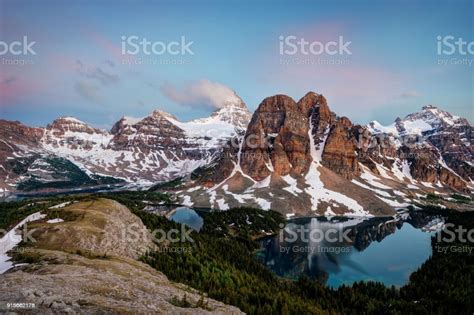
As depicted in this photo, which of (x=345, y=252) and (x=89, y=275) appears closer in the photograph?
(x=89, y=275)

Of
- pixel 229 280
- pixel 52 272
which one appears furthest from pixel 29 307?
pixel 229 280

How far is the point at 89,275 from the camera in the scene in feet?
142

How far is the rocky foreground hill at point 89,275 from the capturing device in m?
34.0

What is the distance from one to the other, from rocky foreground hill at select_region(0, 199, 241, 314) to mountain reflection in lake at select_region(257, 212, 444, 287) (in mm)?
60388

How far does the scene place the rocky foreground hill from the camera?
33969 millimetres

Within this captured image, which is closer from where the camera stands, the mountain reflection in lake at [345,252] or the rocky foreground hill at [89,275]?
the rocky foreground hill at [89,275]

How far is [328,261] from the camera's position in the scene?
12769 cm

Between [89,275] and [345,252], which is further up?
[89,275]

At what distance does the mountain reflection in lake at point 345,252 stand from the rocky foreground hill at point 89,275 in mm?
60388

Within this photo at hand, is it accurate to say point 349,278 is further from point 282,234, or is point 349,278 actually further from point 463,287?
point 282,234

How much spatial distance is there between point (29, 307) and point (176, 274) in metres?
37.7

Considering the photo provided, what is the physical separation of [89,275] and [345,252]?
120 metres

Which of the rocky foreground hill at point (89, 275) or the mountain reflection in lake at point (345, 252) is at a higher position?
the rocky foreground hill at point (89, 275)

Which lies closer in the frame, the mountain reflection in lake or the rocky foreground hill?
the rocky foreground hill
